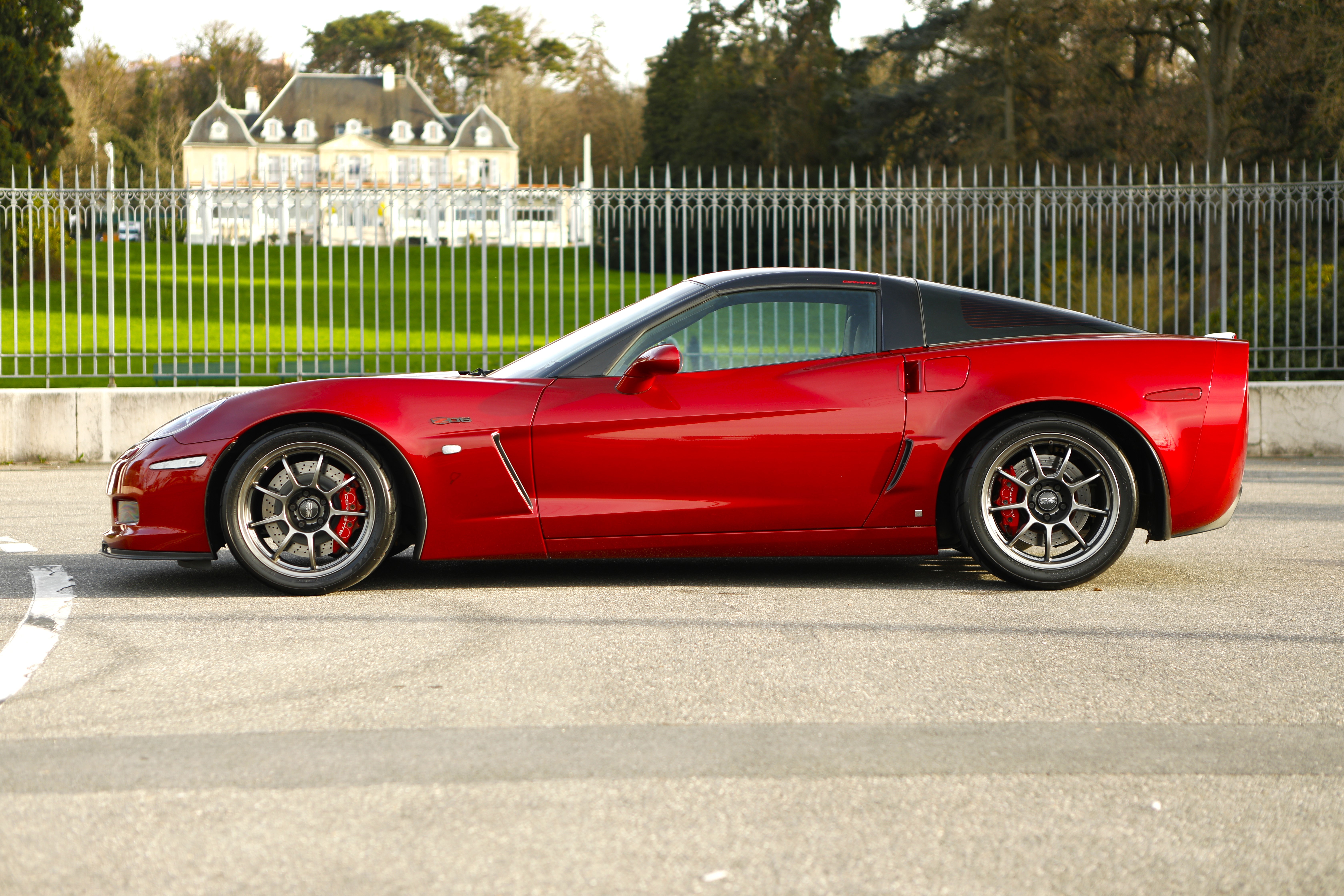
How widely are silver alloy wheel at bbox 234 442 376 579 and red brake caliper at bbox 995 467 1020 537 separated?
2535 millimetres

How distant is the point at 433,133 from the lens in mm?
101062

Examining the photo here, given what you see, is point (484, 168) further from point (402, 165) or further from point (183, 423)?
point (183, 423)

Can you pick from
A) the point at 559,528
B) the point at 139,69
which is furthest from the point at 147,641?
the point at 139,69

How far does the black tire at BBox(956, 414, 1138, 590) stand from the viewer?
5.71m

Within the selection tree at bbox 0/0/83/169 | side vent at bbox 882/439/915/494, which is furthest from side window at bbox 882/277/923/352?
tree at bbox 0/0/83/169

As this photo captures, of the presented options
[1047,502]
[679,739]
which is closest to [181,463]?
[679,739]

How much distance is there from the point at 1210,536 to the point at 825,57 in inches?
2013

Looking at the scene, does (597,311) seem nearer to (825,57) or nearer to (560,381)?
(560,381)

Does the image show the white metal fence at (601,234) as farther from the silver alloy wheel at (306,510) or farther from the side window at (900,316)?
the silver alloy wheel at (306,510)

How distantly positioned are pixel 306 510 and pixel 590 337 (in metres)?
1.37

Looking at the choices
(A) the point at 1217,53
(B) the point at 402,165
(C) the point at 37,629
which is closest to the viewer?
(C) the point at 37,629

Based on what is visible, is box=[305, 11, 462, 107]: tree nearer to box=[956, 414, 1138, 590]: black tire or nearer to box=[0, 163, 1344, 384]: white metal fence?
box=[0, 163, 1344, 384]: white metal fence

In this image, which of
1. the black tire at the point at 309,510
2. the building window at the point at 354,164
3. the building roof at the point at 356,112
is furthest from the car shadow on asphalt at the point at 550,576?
the building roof at the point at 356,112

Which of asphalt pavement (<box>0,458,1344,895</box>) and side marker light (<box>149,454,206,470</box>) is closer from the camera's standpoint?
asphalt pavement (<box>0,458,1344,895</box>)
